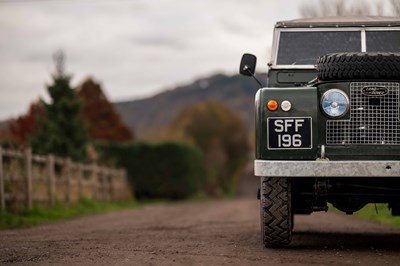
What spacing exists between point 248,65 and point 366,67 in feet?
7.14

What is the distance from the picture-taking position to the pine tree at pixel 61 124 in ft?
106

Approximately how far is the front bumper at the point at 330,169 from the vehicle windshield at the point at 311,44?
2.41 meters

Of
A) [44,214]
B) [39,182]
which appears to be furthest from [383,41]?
[39,182]

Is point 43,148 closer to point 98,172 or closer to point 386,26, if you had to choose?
point 98,172

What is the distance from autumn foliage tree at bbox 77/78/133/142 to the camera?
5772 cm

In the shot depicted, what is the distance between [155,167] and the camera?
40469 millimetres

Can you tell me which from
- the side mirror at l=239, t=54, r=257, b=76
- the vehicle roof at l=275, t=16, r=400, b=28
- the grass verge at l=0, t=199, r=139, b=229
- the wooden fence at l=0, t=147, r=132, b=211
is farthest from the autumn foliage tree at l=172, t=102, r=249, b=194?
the side mirror at l=239, t=54, r=257, b=76

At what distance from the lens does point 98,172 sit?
2758 centimetres

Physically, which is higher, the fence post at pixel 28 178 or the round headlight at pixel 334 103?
the round headlight at pixel 334 103

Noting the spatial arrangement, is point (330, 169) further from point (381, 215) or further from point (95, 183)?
point (95, 183)

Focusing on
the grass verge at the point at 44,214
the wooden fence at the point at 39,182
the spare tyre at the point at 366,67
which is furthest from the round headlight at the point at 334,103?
the wooden fence at the point at 39,182

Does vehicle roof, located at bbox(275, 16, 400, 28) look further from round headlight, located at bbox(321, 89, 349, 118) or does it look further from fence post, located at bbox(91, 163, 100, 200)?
fence post, located at bbox(91, 163, 100, 200)

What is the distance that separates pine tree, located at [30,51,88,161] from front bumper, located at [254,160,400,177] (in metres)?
24.3

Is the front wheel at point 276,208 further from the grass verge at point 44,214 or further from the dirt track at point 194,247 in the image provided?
the grass verge at point 44,214
